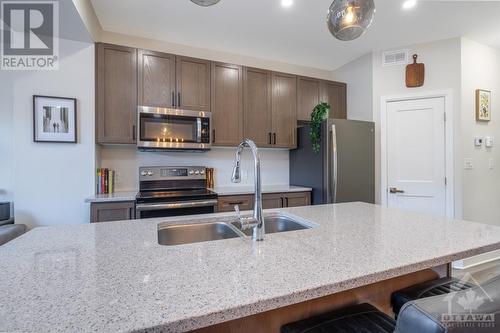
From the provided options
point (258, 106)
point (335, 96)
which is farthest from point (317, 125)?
point (335, 96)

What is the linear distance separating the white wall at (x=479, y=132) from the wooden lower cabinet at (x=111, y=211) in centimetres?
370

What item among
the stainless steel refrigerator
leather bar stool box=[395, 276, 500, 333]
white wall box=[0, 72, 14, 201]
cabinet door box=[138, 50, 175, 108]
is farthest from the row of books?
leather bar stool box=[395, 276, 500, 333]

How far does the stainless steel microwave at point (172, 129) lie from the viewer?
9.04ft

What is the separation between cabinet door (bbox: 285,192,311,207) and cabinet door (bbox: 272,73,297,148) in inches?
27.4

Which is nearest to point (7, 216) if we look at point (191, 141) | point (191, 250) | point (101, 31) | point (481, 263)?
point (191, 141)

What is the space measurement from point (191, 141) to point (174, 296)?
7.96ft

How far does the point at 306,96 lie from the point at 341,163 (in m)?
1.13

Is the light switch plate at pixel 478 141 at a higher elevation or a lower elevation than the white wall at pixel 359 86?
lower

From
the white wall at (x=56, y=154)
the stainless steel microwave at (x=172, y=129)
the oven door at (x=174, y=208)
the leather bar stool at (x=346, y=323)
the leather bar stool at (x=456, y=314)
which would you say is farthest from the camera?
the stainless steel microwave at (x=172, y=129)

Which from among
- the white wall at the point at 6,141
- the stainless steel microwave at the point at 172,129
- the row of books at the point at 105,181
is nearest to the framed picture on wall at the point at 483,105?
the stainless steel microwave at the point at 172,129

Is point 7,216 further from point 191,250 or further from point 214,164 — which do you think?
point 191,250

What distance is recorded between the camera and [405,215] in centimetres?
162

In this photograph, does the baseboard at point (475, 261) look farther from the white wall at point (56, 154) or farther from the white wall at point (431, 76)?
the white wall at point (56, 154)

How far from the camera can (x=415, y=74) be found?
3246 mm
